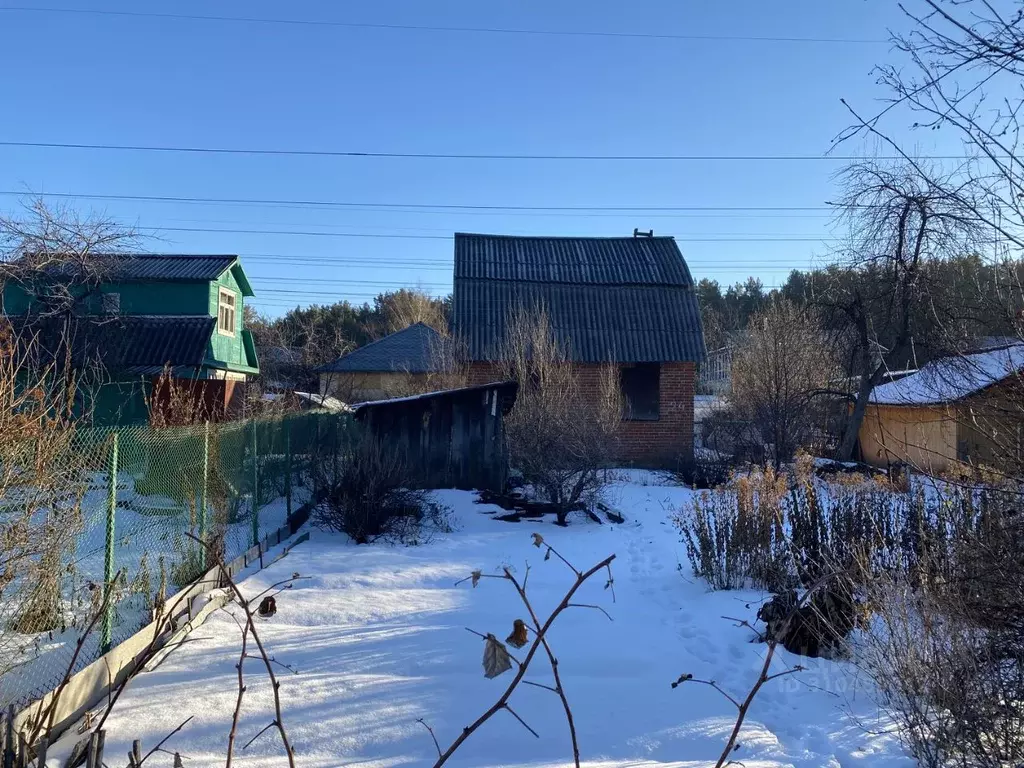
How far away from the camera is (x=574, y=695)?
4.95 m

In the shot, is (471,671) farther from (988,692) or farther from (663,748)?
(988,692)

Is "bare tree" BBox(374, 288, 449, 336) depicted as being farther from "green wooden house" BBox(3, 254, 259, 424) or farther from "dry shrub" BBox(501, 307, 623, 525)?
"dry shrub" BBox(501, 307, 623, 525)

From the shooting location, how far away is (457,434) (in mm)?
14016

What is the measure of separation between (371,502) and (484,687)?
5383 mm

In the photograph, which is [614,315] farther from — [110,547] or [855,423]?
[110,547]

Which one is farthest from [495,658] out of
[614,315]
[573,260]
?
[573,260]

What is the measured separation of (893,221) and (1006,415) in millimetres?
14496

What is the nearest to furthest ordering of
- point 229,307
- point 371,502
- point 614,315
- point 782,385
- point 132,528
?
point 132,528
point 371,502
point 782,385
point 614,315
point 229,307

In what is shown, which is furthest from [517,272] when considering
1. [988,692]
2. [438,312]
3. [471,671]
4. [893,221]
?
[438,312]

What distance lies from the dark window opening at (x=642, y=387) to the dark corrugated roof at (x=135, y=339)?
34.4 ft

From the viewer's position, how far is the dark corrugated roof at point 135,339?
15.0 metres

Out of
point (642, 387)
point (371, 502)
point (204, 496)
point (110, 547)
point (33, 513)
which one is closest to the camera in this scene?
point (33, 513)

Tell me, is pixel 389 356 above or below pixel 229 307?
below

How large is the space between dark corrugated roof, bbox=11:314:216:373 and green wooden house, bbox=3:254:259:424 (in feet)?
0.08
